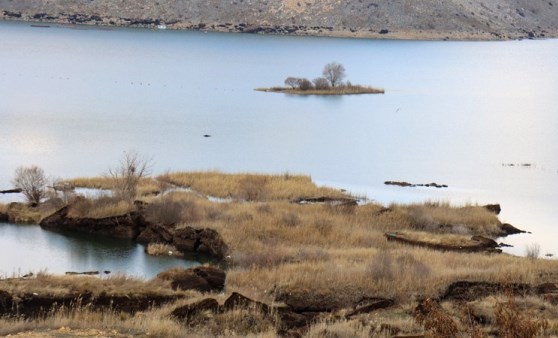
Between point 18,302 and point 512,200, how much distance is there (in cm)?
2167

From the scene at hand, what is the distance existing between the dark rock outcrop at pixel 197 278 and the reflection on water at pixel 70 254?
3.06 metres

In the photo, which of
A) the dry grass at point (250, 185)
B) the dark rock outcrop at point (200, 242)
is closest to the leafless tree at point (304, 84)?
the dry grass at point (250, 185)

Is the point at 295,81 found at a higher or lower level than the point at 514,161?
higher

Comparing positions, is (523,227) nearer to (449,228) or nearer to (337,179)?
(449,228)

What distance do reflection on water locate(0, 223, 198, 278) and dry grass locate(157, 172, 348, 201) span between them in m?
5.25

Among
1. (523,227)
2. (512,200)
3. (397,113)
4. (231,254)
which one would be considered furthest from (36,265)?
(397,113)

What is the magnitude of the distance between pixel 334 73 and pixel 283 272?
55712 millimetres

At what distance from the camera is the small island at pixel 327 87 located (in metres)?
70.9

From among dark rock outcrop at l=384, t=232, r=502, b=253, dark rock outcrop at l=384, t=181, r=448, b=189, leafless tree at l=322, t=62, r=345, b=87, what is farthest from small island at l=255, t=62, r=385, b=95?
dark rock outcrop at l=384, t=232, r=502, b=253

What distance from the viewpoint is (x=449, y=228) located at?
25.4m

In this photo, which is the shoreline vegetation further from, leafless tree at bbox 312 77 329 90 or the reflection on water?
leafless tree at bbox 312 77 329 90

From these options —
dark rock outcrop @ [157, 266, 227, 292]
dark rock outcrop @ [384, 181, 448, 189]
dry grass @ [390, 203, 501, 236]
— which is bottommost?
dark rock outcrop @ [157, 266, 227, 292]

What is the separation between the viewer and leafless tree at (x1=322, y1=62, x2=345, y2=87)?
71.6 meters

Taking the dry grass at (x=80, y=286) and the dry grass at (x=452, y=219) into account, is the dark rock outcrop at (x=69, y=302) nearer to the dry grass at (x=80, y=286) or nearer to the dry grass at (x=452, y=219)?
the dry grass at (x=80, y=286)
